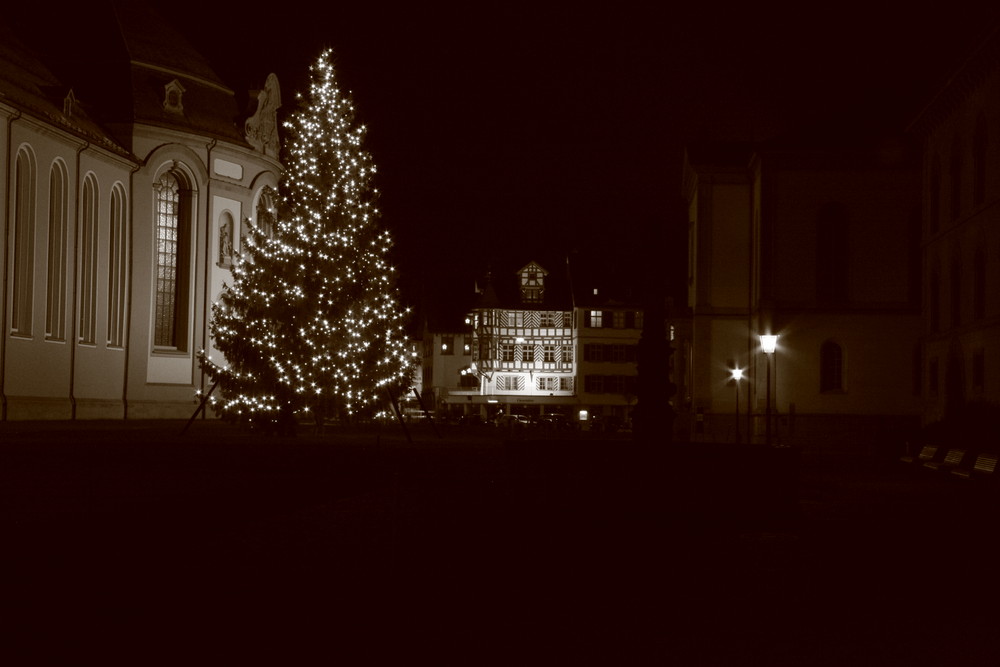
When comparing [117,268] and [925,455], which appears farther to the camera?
[117,268]

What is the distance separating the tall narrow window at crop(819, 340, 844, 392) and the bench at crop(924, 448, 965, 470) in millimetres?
27568

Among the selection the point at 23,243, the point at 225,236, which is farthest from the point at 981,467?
the point at 225,236

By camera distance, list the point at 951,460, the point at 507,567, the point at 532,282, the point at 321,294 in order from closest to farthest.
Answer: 1. the point at 507,567
2. the point at 951,460
3. the point at 321,294
4. the point at 532,282

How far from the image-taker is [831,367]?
197ft

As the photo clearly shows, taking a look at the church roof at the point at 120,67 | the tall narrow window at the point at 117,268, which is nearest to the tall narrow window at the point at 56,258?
the tall narrow window at the point at 117,268

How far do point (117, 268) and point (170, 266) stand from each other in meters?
4.58

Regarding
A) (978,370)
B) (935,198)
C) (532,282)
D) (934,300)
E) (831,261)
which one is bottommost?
(978,370)

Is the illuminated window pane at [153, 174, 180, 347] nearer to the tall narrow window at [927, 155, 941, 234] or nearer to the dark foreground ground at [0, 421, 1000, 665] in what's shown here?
the tall narrow window at [927, 155, 941, 234]

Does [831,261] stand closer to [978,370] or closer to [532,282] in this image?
[978,370]

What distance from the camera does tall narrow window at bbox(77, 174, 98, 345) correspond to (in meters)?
67.6

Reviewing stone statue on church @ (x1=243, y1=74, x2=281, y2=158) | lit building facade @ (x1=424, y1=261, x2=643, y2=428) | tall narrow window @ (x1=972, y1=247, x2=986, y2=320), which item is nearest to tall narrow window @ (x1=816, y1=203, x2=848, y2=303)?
tall narrow window @ (x1=972, y1=247, x2=986, y2=320)

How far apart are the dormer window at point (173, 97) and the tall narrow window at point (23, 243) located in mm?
15296

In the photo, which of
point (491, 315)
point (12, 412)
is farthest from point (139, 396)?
point (491, 315)

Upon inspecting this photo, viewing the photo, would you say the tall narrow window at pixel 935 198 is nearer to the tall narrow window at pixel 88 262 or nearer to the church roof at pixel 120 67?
the tall narrow window at pixel 88 262
